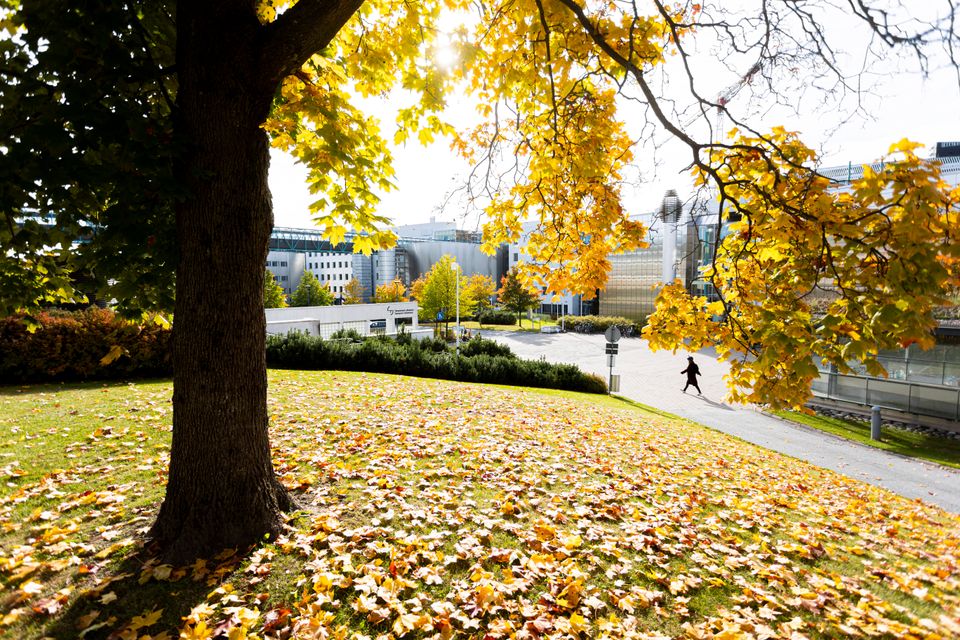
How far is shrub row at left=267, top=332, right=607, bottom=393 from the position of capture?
16.0m

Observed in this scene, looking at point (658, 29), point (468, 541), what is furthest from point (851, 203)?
point (468, 541)

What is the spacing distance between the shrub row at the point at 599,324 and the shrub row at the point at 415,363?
31.7m

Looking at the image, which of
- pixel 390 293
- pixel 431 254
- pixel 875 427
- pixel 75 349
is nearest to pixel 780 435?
pixel 875 427

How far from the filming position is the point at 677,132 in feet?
13.5

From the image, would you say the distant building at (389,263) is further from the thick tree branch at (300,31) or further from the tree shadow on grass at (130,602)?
the tree shadow on grass at (130,602)

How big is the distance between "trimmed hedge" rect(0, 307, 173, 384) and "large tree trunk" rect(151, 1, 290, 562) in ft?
28.4

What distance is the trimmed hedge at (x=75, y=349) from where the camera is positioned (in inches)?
415

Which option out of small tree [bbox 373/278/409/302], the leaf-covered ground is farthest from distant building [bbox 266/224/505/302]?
the leaf-covered ground

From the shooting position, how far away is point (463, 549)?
367cm

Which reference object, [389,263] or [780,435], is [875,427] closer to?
[780,435]

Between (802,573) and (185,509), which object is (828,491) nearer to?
(802,573)

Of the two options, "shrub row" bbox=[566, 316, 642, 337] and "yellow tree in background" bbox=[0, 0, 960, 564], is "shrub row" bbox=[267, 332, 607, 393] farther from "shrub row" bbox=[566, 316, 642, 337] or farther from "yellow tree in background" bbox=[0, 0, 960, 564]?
"shrub row" bbox=[566, 316, 642, 337]

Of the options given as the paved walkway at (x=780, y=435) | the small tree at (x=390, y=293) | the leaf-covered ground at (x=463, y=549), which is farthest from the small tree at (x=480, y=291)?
the leaf-covered ground at (x=463, y=549)

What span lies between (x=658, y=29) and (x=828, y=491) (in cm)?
706
